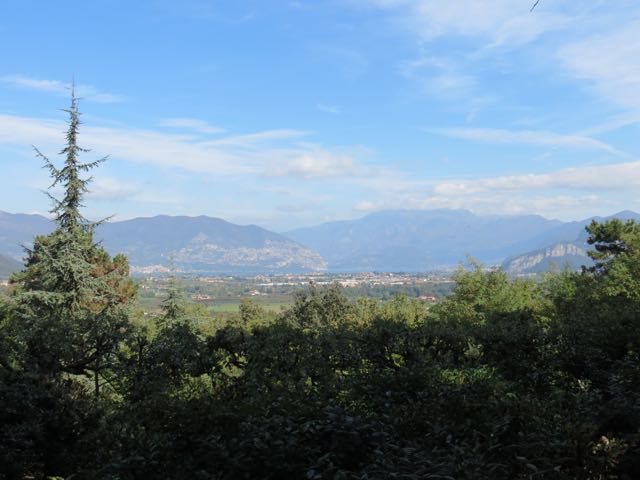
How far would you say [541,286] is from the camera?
27094mm

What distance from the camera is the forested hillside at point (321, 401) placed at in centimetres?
383

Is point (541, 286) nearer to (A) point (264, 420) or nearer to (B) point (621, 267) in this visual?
(B) point (621, 267)

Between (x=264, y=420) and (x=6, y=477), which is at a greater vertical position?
(x=264, y=420)

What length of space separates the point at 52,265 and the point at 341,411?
18.1m

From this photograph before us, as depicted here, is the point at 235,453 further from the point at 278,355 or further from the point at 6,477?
the point at 278,355

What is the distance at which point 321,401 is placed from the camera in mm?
5445

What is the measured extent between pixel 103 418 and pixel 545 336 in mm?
7300

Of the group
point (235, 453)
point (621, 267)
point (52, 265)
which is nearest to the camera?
point (235, 453)

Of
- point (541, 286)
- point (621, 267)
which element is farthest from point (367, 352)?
point (541, 286)

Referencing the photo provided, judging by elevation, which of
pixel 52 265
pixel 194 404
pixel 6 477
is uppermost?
pixel 52 265

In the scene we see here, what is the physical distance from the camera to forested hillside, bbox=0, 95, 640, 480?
3.83 metres

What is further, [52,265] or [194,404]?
[52,265]

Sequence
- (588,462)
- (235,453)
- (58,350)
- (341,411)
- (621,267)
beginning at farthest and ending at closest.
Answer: (621,267), (58,350), (341,411), (235,453), (588,462)

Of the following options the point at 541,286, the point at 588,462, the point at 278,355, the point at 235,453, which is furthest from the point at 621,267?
the point at 235,453
